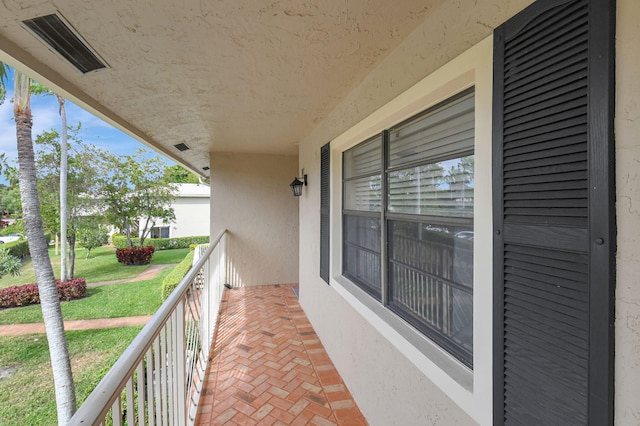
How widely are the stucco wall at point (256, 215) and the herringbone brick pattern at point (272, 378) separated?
1.51 metres

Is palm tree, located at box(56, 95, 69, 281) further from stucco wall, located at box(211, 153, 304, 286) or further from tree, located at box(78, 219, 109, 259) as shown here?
stucco wall, located at box(211, 153, 304, 286)

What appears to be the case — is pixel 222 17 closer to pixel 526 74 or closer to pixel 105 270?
pixel 526 74

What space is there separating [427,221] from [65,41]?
2.21m

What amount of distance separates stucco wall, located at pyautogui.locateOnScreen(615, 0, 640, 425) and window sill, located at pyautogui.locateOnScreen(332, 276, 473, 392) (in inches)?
24.1

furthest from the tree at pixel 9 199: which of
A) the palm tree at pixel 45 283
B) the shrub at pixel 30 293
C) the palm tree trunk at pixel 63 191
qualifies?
the palm tree at pixel 45 283

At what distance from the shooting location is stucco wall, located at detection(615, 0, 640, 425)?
2.28 ft

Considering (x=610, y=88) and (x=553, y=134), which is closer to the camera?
(x=610, y=88)

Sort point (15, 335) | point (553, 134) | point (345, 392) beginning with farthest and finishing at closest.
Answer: point (15, 335) < point (345, 392) < point (553, 134)

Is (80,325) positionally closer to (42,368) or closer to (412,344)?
(42,368)

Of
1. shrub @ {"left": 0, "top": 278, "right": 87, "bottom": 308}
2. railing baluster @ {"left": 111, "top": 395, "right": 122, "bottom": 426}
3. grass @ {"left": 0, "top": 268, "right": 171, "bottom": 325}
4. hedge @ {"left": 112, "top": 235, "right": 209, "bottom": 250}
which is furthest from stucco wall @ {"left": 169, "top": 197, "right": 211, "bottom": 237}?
railing baluster @ {"left": 111, "top": 395, "right": 122, "bottom": 426}

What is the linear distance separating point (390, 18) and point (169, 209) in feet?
52.2

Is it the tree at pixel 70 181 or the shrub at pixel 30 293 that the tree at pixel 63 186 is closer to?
the tree at pixel 70 181

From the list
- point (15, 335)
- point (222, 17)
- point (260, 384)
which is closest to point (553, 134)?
point (222, 17)

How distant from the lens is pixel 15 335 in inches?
262
